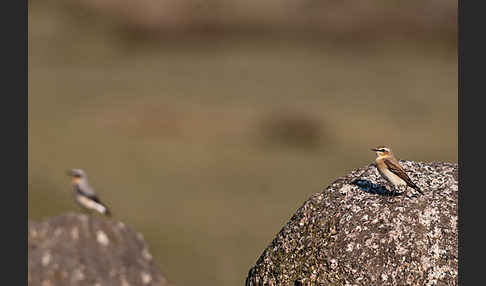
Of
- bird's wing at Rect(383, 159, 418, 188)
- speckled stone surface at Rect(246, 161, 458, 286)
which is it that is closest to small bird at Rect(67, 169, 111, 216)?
speckled stone surface at Rect(246, 161, 458, 286)

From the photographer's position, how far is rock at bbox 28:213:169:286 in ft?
54.9

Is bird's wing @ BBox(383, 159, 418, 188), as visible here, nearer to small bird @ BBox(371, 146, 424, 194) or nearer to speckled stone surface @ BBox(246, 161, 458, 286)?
small bird @ BBox(371, 146, 424, 194)

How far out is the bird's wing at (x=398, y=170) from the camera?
867cm

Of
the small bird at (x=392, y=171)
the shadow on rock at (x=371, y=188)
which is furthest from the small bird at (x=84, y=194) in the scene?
the small bird at (x=392, y=171)

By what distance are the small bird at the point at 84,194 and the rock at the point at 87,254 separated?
296mm

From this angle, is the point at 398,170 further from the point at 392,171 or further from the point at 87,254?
the point at 87,254

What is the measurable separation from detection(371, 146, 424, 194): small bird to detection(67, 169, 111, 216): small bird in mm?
10585

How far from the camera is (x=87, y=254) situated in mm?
17094

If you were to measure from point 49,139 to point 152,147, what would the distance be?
337 cm

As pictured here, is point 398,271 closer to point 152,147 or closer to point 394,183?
point 394,183

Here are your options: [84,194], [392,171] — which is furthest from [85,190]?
[392,171]

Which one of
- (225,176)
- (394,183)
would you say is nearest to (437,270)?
(394,183)

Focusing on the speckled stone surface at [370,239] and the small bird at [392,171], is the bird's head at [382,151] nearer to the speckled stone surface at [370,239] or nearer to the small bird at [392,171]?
the small bird at [392,171]

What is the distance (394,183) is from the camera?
8.72m
